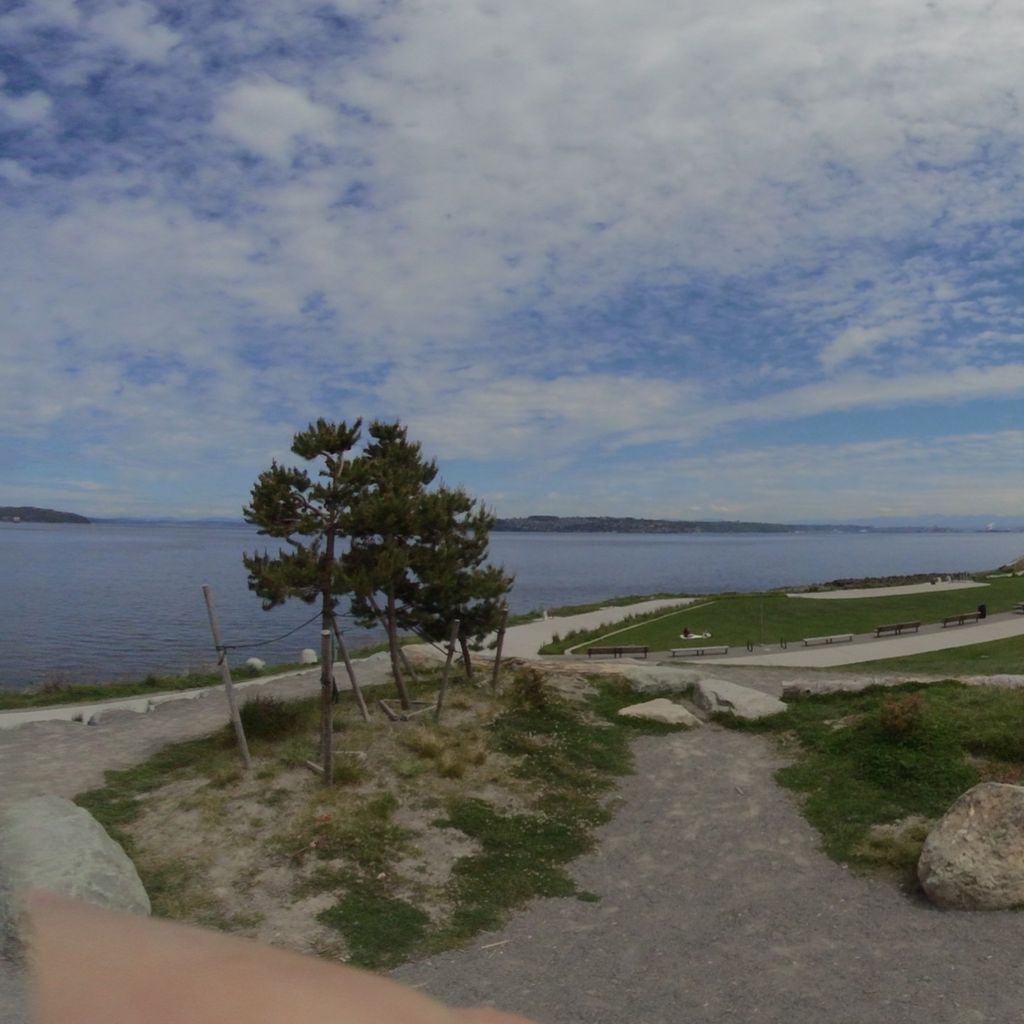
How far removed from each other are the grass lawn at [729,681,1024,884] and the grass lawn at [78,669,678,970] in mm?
3253

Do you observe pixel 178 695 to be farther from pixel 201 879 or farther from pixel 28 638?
pixel 28 638

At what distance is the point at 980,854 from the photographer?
846 centimetres

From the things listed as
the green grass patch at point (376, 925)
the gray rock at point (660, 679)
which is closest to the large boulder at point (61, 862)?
the green grass patch at point (376, 925)

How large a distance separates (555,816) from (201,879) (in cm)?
498

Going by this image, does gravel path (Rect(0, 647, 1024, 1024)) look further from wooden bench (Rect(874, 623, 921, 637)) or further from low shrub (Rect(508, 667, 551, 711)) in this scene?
wooden bench (Rect(874, 623, 921, 637))

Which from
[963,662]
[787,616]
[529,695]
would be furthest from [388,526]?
[787,616]

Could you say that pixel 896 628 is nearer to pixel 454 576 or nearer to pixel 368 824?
pixel 454 576

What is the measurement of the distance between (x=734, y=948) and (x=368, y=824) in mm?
5069

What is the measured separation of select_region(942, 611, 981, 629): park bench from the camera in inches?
1261

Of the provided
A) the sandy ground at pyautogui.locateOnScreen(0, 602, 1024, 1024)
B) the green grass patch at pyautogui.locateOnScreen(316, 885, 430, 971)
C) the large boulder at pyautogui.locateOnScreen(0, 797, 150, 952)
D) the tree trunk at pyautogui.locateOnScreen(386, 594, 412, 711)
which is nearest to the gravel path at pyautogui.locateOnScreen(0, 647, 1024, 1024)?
the sandy ground at pyautogui.locateOnScreen(0, 602, 1024, 1024)

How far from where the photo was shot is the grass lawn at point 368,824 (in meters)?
8.44

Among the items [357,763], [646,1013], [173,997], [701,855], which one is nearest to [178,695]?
[357,763]

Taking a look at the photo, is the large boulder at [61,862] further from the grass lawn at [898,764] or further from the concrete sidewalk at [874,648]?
the concrete sidewalk at [874,648]

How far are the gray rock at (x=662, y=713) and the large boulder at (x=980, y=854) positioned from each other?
7.46 meters
